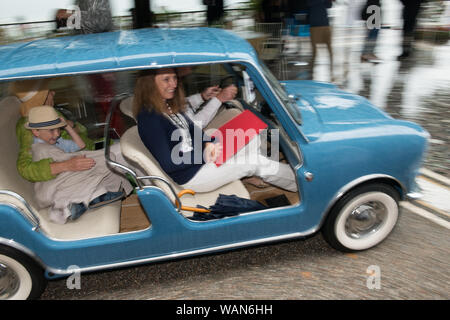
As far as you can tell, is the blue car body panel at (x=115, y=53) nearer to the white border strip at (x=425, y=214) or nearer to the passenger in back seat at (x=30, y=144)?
the passenger in back seat at (x=30, y=144)

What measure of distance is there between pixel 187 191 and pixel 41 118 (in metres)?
1.09

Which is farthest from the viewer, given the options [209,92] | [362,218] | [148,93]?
[209,92]

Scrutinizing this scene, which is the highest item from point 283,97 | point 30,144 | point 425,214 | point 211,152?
point 283,97

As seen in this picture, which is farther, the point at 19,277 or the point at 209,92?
the point at 209,92

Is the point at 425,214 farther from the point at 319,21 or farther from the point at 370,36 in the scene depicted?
the point at 370,36

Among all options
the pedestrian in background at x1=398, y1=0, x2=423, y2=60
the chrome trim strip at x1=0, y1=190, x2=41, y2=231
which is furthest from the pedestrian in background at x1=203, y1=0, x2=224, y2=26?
the chrome trim strip at x1=0, y1=190, x2=41, y2=231

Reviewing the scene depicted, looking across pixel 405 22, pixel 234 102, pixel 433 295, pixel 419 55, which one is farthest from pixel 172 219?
pixel 419 55

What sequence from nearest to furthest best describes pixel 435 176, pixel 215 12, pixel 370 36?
pixel 435 176
pixel 370 36
pixel 215 12

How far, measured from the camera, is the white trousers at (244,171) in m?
2.64

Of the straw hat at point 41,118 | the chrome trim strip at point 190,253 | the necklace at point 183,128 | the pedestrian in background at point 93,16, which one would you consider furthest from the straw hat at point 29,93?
the pedestrian in background at point 93,16

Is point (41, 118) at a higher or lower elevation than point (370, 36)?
lower

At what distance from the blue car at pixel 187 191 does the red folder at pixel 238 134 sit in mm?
248

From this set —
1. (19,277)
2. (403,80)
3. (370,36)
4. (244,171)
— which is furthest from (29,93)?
(370,36)

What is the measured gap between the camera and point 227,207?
2504 millimetres
